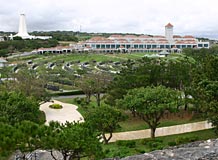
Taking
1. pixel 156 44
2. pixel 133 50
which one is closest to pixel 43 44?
pixel 133 50


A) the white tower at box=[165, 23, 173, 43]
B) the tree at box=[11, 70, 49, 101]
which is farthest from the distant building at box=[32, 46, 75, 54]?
the tree at box=[11, 70, 49, 101]

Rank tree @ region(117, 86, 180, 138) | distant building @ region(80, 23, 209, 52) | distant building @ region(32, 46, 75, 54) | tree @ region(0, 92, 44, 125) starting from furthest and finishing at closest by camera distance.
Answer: distant building @ region(80, 23, 209, 52), distant building @ region(32, 46, 75, 54), tree @ region(117, 86, 180, 138), tree @ region(0, 92, 44, 125)

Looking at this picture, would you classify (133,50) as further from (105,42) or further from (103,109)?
(103,109)

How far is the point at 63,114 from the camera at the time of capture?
29.2 m

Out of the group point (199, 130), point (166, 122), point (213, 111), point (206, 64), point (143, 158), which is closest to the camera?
point (143, 158)

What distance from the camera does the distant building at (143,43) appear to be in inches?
3627

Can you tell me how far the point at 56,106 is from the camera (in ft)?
105

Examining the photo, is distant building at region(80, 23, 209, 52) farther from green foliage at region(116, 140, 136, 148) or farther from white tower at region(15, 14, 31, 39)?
green foliage at region(116, 140, 136, 148)

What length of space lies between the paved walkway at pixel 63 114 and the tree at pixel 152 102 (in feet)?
19.8

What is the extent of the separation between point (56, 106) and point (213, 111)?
655 inches

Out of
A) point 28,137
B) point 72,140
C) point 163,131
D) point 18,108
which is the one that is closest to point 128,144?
point 163,131

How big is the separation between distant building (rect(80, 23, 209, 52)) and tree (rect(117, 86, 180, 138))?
6700 centimetres

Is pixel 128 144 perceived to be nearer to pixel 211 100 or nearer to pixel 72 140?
pixel 211 100

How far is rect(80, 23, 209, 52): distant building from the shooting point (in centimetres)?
9212
